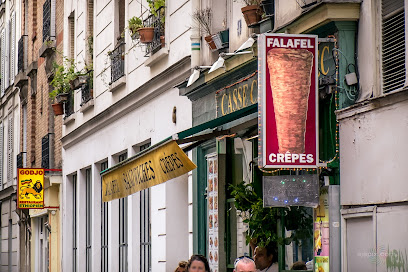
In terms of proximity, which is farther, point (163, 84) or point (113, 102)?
point (113, 102)

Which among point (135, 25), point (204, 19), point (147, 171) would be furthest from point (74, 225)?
point (147, 171)

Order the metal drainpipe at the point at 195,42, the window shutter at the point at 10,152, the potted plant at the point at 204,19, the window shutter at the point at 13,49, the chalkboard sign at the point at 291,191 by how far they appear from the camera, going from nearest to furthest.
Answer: the chalkboard sign at the point at 291,191
the potted plant at the point at 204,19
the metal drainpipe at the point at 195,42
the window shutter at the point at 10,152
the window shutter at the point at 13,49

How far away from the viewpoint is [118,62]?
20578mm

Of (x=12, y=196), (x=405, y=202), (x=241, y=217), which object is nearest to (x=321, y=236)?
(x=405, y=202)

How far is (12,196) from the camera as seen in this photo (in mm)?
36719

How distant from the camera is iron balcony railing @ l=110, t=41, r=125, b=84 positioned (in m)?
20.2

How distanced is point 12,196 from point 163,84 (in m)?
20.6

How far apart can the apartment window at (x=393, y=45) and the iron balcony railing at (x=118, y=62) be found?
34.4ft

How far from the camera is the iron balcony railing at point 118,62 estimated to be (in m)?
20.2

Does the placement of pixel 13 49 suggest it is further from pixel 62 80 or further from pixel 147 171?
pixel 147 171

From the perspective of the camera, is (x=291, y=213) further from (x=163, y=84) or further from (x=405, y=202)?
(x=163, y=84)

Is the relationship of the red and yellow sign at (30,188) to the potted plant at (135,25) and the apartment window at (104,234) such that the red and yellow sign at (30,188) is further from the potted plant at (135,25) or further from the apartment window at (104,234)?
the potted plant at (135,25)

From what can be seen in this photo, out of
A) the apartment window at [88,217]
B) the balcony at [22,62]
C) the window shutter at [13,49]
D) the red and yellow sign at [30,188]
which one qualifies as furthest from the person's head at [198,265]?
the window shutter at [13,49]

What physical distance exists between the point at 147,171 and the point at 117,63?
7000 mm
